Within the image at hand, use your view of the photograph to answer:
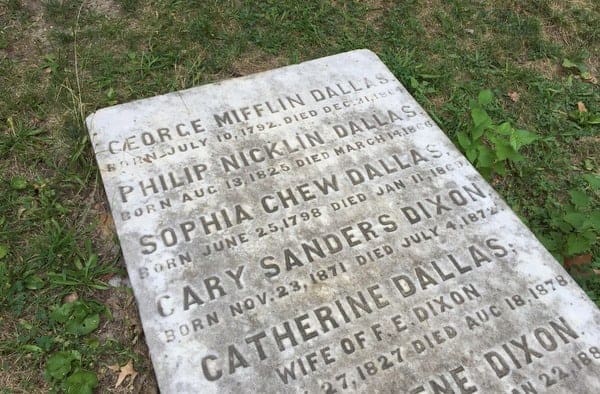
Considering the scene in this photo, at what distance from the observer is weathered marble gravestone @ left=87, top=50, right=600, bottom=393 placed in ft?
6.38

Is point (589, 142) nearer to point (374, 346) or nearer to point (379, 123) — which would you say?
point (379, 123)

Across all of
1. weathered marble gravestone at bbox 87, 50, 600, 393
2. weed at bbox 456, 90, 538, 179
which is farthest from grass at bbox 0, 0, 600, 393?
weathered marble gravestone at bbox 87, 50, 600, 393

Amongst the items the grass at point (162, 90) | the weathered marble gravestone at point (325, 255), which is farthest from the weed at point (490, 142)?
the weathered marble gravestone at point (325, 255)

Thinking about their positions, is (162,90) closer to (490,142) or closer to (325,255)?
(325,255)

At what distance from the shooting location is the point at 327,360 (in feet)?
6.38

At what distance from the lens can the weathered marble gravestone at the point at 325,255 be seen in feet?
6.38

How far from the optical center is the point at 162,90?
3.20 metres

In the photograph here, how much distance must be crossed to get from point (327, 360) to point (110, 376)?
89 cm

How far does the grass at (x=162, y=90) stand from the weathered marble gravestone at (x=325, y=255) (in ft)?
1.18

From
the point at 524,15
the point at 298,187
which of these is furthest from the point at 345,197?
the point at 524,15

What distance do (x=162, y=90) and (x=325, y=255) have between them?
5.11 ft

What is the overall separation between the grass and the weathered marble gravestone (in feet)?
1.18

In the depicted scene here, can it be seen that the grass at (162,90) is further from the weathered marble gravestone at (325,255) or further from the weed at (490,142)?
the weathered marble gravestone at (325,255)

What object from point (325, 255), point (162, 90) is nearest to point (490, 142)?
point (325, 255)
